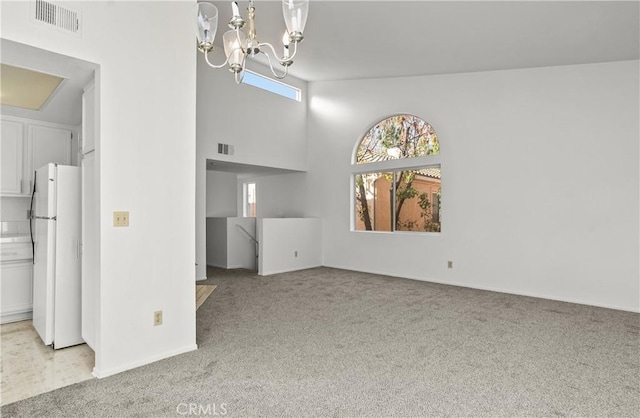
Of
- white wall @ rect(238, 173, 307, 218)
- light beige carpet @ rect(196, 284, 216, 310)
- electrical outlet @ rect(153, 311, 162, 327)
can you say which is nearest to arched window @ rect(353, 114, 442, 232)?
white wall @ rect(238, 173, 307, 218)

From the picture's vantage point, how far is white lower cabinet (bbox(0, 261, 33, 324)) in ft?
11.9

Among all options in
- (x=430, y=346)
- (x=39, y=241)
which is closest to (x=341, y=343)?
(x=430, y=346)

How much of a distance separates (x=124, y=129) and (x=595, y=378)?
3.72 meters

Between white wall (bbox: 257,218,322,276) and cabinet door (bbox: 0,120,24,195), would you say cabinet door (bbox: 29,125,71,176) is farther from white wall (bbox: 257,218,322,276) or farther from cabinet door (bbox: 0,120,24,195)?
white wall (bbox: 257,218,322,276)

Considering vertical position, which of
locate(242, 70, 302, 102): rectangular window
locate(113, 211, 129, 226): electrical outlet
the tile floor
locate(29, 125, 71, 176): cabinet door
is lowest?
the tile floor

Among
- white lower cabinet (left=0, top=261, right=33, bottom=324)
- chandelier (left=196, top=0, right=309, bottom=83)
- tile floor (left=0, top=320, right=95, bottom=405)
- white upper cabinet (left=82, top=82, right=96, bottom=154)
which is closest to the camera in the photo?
chandelier (left=196, top=0, right=309, bottom=83)

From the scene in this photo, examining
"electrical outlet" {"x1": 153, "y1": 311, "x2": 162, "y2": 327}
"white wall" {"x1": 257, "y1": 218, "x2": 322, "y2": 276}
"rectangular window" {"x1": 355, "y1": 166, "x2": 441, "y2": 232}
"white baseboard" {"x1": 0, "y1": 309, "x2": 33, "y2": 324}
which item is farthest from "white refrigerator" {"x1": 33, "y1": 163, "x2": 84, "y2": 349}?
"rectangular window" {"x1": 355, "y1": 166, "x2": 441, "y2": 232}

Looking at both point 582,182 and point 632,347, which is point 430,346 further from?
point 582,182

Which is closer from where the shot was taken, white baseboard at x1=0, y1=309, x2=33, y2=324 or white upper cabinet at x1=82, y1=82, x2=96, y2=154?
white upper cabinet at x1=82, y1=82, x2=96, y2=154

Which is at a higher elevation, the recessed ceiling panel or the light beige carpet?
the recessed ceiling panel

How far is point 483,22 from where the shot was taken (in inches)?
147

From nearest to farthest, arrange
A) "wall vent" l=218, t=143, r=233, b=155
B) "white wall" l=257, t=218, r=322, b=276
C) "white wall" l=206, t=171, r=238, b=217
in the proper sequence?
"wall vent" l=218, t=143, r=233, b=155, "white wall" l=257, t=218, r=322, b=276, "white wall" l=206, t=171, r=238, b=217

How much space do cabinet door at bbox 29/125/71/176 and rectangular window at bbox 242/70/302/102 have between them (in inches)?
120

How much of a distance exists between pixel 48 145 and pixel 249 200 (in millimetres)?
5155
